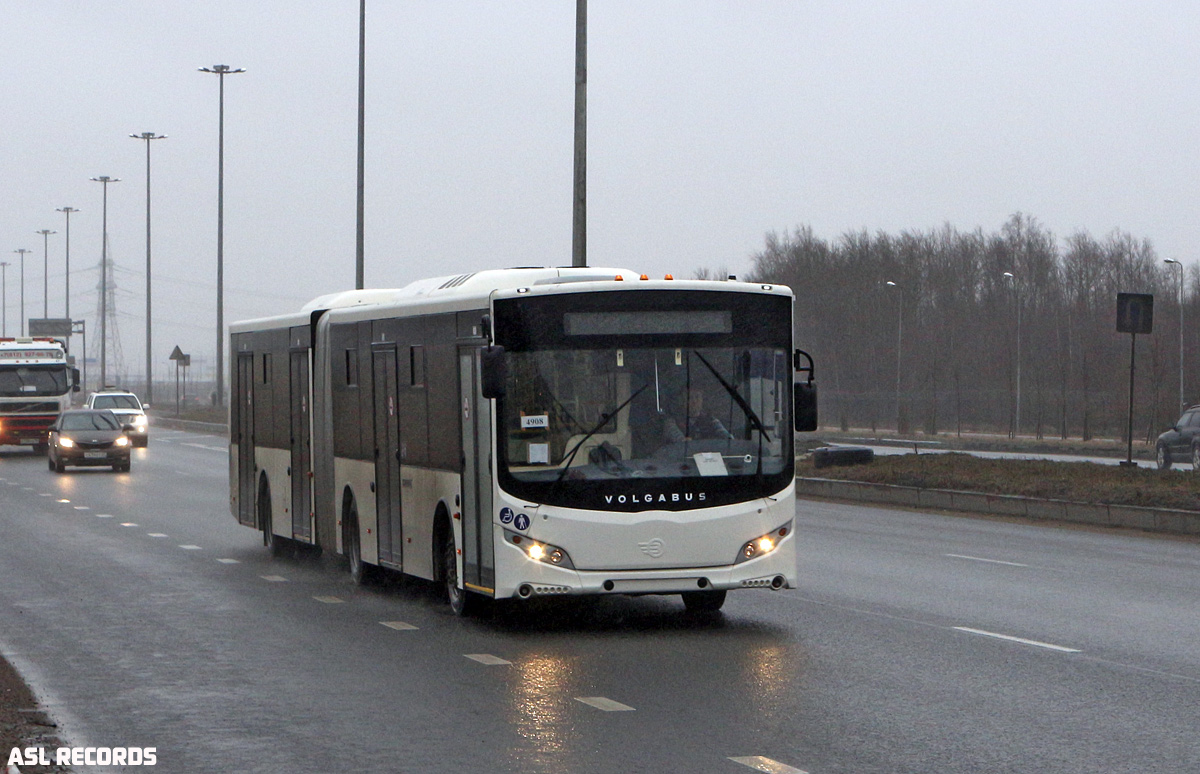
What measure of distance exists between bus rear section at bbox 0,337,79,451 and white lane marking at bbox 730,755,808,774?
41926 millimetres

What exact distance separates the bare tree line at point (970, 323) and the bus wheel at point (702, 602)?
52.4m

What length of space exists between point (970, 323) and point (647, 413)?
249 feet

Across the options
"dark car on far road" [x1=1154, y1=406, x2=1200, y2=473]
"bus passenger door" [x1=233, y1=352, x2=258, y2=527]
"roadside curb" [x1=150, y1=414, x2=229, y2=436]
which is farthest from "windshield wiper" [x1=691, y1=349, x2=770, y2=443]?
"roadside curb" [x1=150, y1=414, x2=229, y2=436]

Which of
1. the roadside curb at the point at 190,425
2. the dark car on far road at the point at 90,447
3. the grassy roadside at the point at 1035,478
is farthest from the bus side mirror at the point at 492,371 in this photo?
the roadside curb at the point at 190,425

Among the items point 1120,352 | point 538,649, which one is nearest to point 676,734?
point 538,649

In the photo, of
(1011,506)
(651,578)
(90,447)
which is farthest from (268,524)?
(90,447)

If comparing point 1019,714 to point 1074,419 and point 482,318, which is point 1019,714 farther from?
point 1074,419

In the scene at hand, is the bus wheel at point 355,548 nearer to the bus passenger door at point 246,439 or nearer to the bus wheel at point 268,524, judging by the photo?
the bus wheel at point 268,524

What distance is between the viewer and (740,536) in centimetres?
1248

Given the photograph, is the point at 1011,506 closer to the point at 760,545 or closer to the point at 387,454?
the point at 387,454

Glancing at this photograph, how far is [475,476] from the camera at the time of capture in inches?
498

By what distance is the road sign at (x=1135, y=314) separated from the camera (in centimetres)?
2523

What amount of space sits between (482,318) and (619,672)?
10.6ft

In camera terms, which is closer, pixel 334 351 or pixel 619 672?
pixel 619 672
